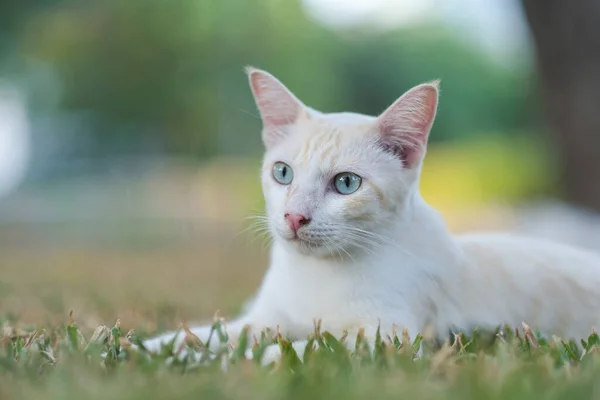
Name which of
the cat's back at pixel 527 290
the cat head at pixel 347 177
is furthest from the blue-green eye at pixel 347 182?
the cat's back at pixel 527 290

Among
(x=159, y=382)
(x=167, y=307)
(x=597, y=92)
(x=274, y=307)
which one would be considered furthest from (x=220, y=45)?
(x=159, y=382)

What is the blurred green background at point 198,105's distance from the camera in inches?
293

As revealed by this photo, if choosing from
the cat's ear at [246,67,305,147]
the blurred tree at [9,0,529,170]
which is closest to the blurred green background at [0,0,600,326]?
the blurred tree at [9,0,529,170]

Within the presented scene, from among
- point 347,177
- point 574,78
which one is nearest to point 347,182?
point 347,177

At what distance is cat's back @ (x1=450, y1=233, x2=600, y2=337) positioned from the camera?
1.80m

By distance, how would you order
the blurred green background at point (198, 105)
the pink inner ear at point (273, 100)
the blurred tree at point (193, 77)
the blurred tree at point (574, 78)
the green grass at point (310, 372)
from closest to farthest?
1. the green grass at point (310, 372)
2. the pink inner ear at point (273, 100)
3. the blurred tree at point (574, 78)
4. the blurred green background at point (198, 105)
5. the blurred tree at point (193, 77)

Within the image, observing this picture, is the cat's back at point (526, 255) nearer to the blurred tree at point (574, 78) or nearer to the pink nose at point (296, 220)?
the pink nose at point (296, 220)

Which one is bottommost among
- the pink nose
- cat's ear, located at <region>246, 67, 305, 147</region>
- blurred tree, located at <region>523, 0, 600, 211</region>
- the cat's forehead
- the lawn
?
the lawn

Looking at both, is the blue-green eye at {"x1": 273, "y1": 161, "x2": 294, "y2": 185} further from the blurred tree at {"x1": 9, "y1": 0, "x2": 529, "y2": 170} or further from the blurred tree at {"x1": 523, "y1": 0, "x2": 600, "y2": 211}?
the blurred tree at {"x1": 9, "y1": 0, "x2": 529, "y2": 170}

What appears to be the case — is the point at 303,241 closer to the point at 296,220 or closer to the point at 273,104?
the point at 296,220

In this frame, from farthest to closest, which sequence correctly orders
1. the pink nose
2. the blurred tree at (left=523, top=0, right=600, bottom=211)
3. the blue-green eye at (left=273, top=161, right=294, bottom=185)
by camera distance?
the blurred tree at (left=523, top=0, right=600, bottom=211) → the blue-green eye at (left=273, top=161, right=294, bottom=185) → the pink nose

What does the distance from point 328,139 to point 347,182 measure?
0.43ft

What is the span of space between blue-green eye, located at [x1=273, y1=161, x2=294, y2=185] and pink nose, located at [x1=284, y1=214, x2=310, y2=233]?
0.17 metres

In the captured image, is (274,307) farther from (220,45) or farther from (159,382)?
(220,45)
